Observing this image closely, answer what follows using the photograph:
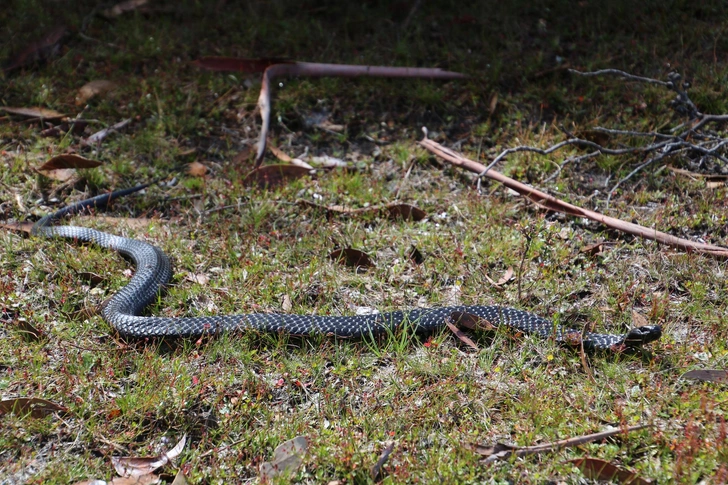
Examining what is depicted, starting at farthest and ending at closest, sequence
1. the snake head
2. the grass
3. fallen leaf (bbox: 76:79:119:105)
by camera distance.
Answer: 1. fallen leaf (bbox: 76:79:119:105)
2. the snake head
3. the grass

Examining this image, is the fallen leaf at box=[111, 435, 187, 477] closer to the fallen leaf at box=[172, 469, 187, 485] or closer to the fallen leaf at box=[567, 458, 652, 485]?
the fallen leaf at box=[172, 469, 187, 485]

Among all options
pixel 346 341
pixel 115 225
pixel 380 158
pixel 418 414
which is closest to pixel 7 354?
pixel 115 225

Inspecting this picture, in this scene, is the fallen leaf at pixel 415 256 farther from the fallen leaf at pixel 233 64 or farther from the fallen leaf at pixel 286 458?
the fallen leaf at pixel 233 64

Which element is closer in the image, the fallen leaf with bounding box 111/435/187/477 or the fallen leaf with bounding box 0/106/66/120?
the fallen leaf with bounding box 111/435/187/477

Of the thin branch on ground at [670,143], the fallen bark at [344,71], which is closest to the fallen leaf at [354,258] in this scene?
the thin branch on ground at [670,143]

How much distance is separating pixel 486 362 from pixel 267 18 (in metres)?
4.98

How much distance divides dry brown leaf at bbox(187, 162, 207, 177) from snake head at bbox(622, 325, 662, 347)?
3705 millimetres

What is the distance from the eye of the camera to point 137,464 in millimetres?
3379

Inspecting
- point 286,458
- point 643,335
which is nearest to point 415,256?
point 643,335

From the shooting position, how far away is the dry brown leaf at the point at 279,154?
6.00 m

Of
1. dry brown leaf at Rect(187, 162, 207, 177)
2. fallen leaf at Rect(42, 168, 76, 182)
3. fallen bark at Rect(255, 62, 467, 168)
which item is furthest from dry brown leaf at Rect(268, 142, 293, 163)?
fallen leaf at Rect(42, 168, 76, 182)

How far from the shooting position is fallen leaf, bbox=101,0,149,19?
7.60m

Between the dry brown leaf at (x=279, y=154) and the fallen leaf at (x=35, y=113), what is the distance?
2.03 meters

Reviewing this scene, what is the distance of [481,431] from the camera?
11.5ft
